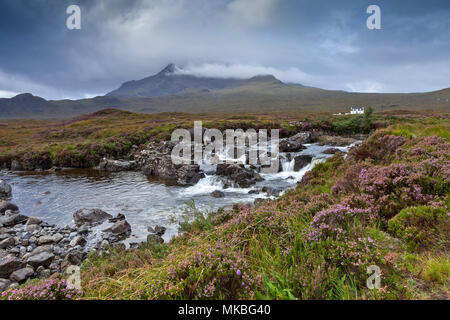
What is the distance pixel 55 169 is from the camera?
2636 centimetres

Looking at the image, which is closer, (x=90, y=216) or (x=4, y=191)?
(x=90, y=216)

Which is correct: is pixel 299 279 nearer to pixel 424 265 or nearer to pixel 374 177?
pixel 424 265

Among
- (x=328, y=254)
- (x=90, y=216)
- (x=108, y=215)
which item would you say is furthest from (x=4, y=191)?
(x=328, y=254)

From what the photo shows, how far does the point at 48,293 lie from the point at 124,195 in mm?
15129

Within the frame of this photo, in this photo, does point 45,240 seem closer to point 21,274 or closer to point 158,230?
point 21,274

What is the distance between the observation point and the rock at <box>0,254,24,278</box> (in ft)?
25.2

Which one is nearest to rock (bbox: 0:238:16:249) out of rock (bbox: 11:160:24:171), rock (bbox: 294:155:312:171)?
rock (bbox: 294:155:312:171)

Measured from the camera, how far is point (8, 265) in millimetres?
7832

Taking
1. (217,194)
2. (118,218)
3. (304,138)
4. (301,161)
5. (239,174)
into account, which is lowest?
(118,218)

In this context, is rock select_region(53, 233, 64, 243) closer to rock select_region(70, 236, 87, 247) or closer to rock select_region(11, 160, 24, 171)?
rock select_region(70, 236, 87, 247)

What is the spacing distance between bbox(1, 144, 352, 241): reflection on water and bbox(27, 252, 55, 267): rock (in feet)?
10.2
